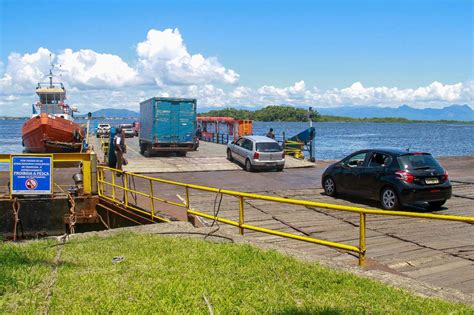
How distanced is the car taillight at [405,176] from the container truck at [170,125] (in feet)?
55.2

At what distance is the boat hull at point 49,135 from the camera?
1239 inches

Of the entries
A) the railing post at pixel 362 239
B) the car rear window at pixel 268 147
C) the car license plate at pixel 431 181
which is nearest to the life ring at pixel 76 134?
the car rear window at pixel 268 147

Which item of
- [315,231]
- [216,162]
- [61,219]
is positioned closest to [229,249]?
[315,231]

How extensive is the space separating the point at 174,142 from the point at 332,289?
22.3m

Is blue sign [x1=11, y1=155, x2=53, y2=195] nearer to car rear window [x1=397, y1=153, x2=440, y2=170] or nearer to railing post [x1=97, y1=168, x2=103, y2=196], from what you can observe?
railing post [x1=97, y1=168, x2=103, y2=196]

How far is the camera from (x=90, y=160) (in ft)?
46.2

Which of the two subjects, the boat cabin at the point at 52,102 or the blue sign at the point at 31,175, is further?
the boat cabin at the point at 52,102

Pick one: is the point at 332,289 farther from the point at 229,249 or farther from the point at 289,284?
the point at 229,249

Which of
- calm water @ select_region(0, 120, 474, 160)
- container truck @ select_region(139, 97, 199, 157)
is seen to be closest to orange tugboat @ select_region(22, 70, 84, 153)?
container truck @ select_region(139, 97, 199, 157)

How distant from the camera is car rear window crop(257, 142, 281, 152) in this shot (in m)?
21.4

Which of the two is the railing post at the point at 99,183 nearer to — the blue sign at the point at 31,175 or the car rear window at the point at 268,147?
the blue sign at the point at 31,175

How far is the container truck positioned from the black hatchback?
15.2 m

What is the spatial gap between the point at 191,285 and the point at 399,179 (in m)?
7.98

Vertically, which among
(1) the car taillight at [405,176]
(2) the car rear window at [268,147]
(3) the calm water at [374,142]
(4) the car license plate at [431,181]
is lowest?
(3) the calm water at [374,142]
